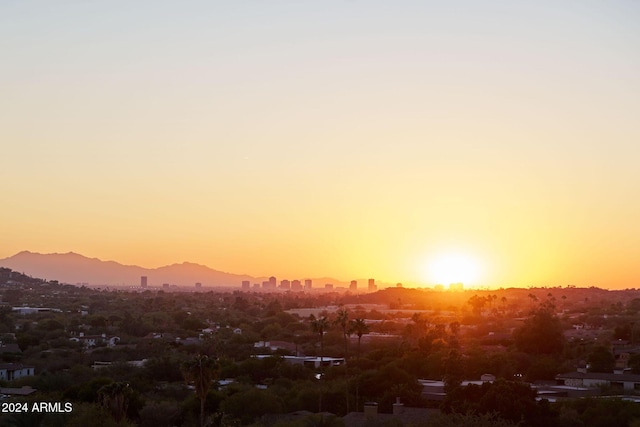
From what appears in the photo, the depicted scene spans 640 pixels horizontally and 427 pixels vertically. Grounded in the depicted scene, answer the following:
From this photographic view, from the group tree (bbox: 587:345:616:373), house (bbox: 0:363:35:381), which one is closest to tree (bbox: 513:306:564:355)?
tree (bbox: 587:345:616:373)

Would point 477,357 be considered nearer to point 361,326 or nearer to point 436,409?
point 361,326

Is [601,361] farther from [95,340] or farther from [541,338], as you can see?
[95,340]

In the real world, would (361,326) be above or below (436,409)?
above

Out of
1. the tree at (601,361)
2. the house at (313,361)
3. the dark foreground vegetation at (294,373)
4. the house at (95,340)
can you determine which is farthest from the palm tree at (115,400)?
the house at (95,340)

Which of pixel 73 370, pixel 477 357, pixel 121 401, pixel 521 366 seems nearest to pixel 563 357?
pixel 521 366

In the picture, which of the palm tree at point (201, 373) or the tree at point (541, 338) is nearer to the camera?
the palm tree at point (201, 373)

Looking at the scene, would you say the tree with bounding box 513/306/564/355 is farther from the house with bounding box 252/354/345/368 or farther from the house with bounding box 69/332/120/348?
the house with bounding box 69/332/120/348

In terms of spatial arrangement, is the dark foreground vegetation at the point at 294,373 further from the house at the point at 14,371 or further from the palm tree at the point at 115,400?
the house at the point at 14,371

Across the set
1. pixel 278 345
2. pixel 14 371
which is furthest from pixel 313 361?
pixel 14 371
